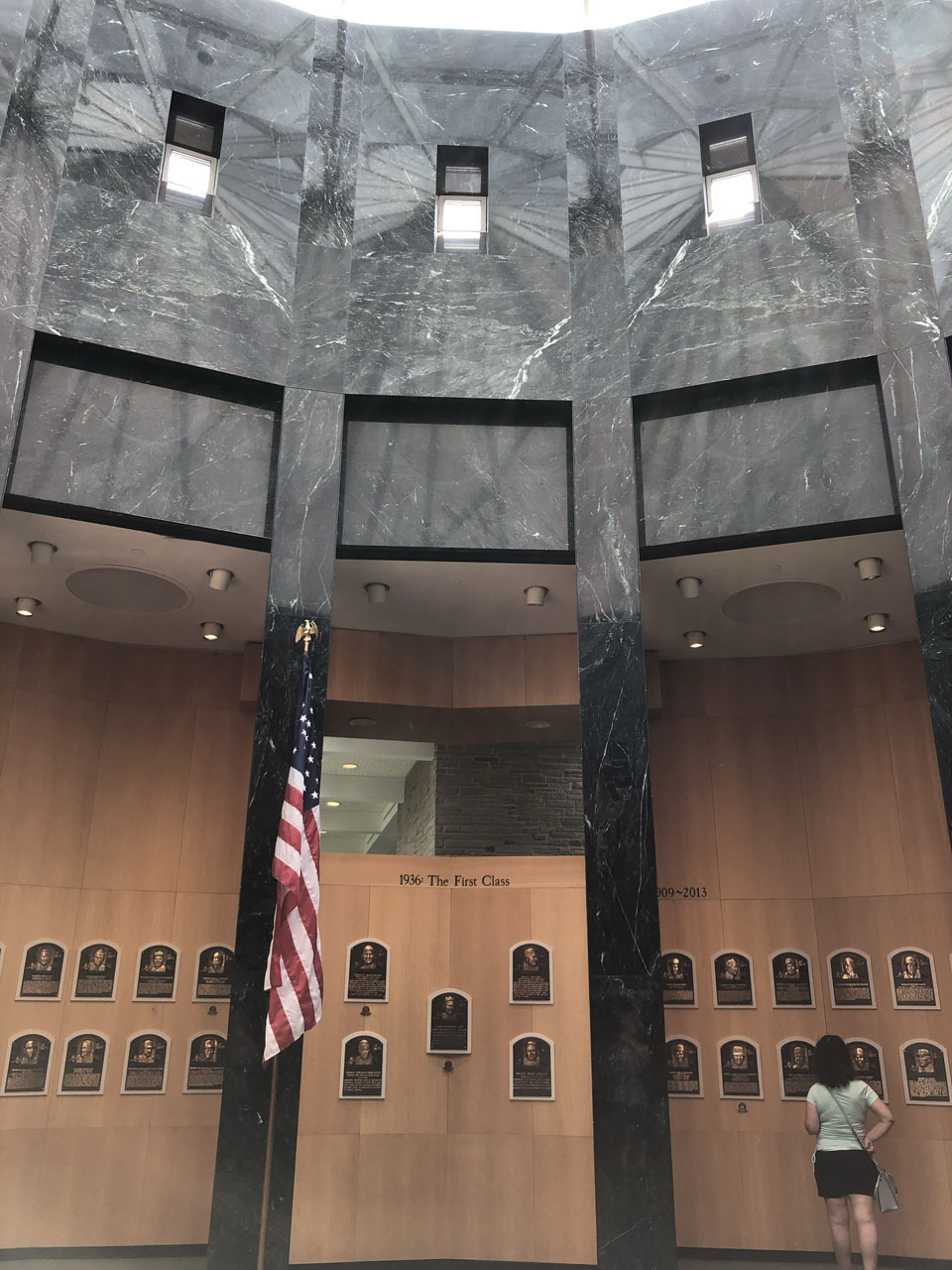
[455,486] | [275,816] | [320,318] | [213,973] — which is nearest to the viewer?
[275,816]

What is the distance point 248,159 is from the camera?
34.3ft

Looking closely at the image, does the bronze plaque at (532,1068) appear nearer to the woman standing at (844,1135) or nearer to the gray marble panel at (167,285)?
the woman standing at (844,1135)

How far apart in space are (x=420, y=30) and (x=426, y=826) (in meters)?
9.45

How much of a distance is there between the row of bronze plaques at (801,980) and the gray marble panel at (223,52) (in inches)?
400

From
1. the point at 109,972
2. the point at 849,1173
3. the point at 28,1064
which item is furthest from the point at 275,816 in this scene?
the point at 849,1173

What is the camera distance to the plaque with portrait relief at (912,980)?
1049cm

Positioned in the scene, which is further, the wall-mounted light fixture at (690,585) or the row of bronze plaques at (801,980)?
the row of bronze plaques at (801,980)

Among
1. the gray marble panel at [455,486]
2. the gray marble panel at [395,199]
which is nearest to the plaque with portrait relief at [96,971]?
the gray marble panel at [455,486]

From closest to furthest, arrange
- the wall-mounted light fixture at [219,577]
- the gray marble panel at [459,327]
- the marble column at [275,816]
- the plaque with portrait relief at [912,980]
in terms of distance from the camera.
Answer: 1. the marble column at [275,816]
2. the gray marble panel at [459,327]
3. the wall-mounted light fixture at [219,577]
4. the plaque with portrait relief at [912,980]

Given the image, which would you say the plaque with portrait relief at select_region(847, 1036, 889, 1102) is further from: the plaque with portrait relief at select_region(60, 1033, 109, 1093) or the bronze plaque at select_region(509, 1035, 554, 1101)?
the plaque with portrait relief at select_region(60, 1033, 109, 1093)

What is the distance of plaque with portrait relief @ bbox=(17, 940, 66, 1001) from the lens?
10641 mm

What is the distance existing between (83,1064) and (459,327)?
858 centimetres

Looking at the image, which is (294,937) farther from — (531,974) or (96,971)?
(96,971)

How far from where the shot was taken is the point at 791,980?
1106 centimetres
